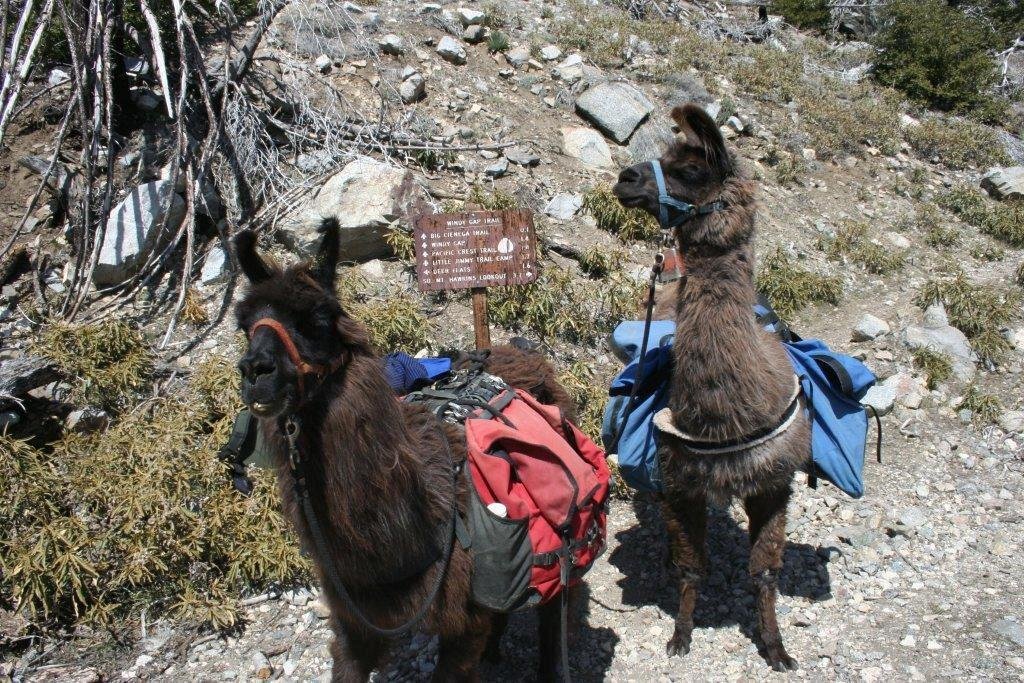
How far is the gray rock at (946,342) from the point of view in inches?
267

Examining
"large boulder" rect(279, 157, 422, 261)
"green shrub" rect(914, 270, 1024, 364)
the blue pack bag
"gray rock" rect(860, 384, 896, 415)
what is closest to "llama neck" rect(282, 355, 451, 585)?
the blue pack bag

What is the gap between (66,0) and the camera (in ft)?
21.1

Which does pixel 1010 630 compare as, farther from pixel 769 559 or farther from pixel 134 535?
pixel 134 535

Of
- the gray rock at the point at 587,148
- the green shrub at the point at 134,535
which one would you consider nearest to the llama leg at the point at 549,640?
the green shrub at the point at 134,535

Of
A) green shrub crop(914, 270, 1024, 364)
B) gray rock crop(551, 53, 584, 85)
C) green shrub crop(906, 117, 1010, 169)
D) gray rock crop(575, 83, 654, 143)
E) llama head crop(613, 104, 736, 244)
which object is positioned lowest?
green shrub crop(914, 270, 1024, 364)

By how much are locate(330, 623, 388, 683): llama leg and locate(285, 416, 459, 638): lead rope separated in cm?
14

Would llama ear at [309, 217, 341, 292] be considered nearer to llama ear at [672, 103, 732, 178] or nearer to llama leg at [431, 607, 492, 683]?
llama leg at [431, 607, 492, 683]

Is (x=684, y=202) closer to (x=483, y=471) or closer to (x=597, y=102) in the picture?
(x=483, y=471)

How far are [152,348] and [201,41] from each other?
4.30 meters

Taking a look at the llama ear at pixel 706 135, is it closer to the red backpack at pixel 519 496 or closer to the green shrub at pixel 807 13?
the red backpack at pixel 519 496

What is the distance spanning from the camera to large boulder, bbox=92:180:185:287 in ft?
21.1

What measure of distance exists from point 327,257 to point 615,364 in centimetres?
438

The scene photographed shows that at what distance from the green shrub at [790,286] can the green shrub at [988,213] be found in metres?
3.01

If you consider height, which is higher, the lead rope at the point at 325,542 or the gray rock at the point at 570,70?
the lead rope at the point at 325,542
